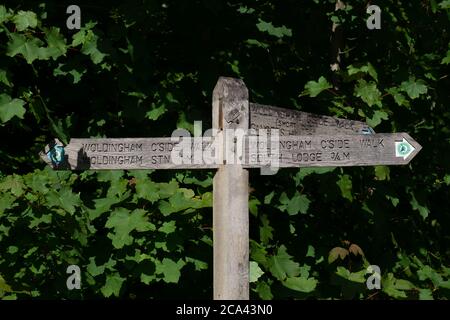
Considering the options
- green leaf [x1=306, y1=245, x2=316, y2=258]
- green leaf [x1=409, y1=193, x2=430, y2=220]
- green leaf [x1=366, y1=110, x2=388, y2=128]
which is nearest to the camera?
green leaf [x1=366, y1=110, x2=388, y2=128]

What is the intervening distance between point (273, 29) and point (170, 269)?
184cm

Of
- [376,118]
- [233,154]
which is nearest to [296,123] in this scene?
[233,154]

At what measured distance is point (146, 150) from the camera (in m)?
3.16

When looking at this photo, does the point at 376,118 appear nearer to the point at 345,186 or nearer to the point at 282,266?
the point at 345,186

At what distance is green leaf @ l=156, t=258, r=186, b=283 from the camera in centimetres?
384

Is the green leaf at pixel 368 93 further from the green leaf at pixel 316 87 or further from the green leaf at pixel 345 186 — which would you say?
the green leaf at pixel 345 186

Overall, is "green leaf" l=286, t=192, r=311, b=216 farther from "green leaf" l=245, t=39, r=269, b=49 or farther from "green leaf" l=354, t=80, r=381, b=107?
"green leaf" l=245, t=39, r=269, b=49

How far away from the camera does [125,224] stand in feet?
12.4

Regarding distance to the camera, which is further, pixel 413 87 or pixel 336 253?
pixel 413 87

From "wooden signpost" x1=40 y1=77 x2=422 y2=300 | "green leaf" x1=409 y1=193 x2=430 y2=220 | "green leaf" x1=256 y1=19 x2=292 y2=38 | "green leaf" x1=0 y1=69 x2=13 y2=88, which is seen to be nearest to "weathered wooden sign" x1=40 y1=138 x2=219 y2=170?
"wooden signpost" x1=40 y1=77 x2=422 y2=300

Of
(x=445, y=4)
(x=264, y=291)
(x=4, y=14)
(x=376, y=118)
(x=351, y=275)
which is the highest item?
(x=445, y=4)

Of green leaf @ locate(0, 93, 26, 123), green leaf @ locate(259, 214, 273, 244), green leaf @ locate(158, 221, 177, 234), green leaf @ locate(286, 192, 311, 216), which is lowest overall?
green leaf @ locate(158, 221, 177, 234)
